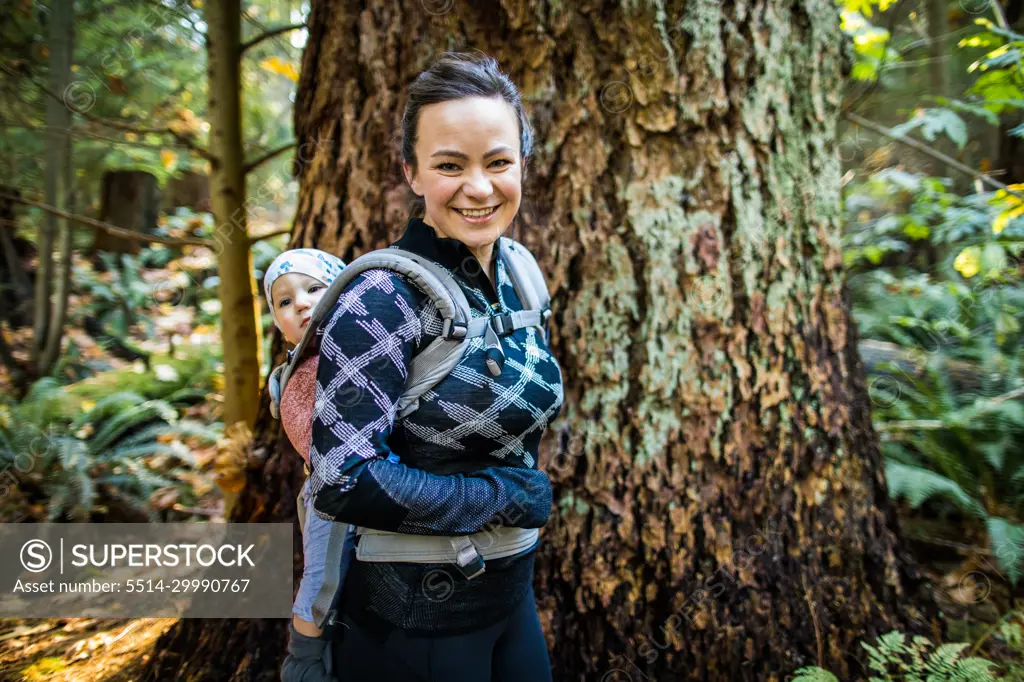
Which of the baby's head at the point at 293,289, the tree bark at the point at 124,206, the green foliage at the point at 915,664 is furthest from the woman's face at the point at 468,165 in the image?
the tree bark at the point at 124,206

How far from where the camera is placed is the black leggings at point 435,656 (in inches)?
59.3

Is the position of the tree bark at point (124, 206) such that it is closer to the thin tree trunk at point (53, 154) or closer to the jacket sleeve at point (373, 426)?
the thin tree trunk at point (53, 154)

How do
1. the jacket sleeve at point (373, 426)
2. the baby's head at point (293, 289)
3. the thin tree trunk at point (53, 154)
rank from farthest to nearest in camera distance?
the thin tree trunk at point (53, 154) → the baby's head at point (293, 289) → the jacket sleeve at point (373, 426)

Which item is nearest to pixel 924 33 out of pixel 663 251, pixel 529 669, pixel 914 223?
pixel 914 223

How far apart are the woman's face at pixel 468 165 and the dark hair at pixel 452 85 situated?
0.02 metres

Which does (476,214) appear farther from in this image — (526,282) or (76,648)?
(76,648)

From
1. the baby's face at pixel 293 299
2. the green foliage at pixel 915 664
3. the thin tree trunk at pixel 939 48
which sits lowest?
the green foliage at pixel 915 664

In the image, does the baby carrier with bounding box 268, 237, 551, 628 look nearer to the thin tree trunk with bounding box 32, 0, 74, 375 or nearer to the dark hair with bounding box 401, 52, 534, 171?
the dark hair with bounding box 401, 52, 534, 171

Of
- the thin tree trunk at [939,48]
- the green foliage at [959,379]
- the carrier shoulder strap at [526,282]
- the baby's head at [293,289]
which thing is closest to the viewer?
the baby's head at [293,289]

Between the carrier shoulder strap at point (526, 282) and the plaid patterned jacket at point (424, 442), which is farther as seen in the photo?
the carrier shoulder strap at point (526, 282)

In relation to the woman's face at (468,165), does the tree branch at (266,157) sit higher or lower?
higher

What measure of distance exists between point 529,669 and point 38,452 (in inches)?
175

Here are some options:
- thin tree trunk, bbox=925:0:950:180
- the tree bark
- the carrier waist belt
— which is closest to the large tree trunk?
the carrier waist belt

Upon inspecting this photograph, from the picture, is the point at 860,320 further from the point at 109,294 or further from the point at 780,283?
the point at 109,294
